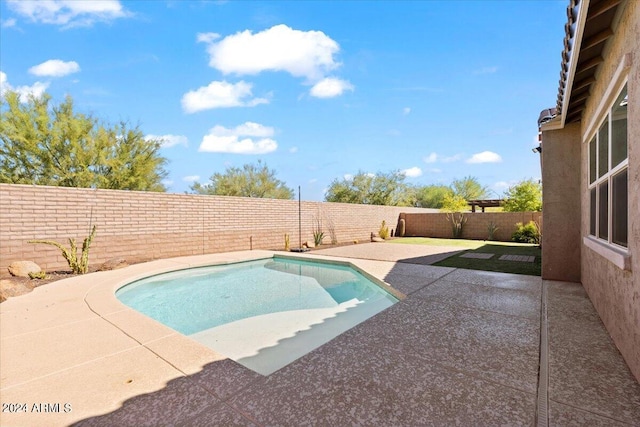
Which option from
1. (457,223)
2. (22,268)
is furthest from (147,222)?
(457,223)

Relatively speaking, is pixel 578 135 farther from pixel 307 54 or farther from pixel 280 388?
pixel 307 54

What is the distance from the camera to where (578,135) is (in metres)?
5.16

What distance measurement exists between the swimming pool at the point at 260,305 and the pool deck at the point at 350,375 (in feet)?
2.16

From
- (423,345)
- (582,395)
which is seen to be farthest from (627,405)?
(423,345)

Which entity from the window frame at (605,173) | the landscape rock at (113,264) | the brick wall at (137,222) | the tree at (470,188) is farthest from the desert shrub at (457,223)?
the tree at (470,188)

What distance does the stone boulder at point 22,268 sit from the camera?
5.95 metres

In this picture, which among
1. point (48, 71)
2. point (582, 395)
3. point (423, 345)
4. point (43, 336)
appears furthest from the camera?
point (48, 71)

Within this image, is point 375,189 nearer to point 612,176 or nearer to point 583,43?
point 612,176

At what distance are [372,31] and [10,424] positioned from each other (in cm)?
1124

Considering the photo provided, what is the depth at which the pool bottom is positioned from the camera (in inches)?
123

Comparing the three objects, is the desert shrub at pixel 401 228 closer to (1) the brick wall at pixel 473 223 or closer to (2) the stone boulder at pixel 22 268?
(1) the brick wall at pixel 473 223

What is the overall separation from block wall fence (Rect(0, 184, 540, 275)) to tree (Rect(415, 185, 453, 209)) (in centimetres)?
1838

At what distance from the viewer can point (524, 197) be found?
1518 centimetres

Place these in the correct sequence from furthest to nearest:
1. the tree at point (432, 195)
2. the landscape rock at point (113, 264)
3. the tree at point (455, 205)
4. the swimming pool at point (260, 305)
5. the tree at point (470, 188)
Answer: the tree at point (470, 188), the tree at point (432, 195), the tree at point (455, 205), the landscape rock at point (113, 264), the swimming pool at point (260, 305)
